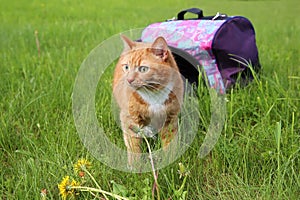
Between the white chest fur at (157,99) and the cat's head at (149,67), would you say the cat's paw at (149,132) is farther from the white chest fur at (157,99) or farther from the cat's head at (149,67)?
the cat's head at (149,67)

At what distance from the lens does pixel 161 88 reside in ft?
4.79

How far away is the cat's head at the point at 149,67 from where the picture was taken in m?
1.39

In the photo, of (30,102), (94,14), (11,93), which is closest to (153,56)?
(30,102)

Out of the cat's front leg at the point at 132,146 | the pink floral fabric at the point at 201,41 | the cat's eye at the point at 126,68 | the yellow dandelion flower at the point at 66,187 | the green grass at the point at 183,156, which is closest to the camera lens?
the yellow dandelion flower at the point at 66,187

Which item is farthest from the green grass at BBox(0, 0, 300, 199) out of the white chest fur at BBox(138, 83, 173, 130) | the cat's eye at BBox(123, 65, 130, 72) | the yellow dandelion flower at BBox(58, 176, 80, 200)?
the cat's eye at BBox(123, 65, 130, 72)

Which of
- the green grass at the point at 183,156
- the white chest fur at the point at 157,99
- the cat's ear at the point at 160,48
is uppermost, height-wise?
the cat's ear at the point at 160,48

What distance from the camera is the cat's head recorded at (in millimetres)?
1390

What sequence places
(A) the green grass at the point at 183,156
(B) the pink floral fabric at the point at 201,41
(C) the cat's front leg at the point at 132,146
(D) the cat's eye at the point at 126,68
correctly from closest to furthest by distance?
(A) the green grass at the point at 183,156 → (C) the cat's front leg at the point at 132,146 → (D) the cat's eye at the point at 126,68 → (B) the pink floral fabric at the point at 201,41

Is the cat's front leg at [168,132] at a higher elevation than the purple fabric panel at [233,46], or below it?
below

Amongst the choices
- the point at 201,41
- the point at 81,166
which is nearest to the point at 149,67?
the point at 81,166

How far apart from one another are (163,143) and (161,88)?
211 millimetres

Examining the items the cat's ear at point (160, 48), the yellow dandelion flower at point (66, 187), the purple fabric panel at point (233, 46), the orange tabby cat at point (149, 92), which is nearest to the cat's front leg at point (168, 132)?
the orange tabby cat at point (149, 92)

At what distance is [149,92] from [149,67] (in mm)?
117

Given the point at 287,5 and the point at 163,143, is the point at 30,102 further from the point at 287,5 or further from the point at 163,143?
the point at 287,5
